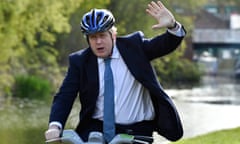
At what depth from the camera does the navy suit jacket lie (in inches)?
216

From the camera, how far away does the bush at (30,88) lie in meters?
34.6

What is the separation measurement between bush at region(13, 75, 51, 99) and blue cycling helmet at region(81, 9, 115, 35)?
29265 mm

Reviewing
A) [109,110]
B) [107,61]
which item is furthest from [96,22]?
[109,110]

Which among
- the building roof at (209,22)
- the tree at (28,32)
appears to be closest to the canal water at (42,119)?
the tree at (28,32)

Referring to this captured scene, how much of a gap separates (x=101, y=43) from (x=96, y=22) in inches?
6.3

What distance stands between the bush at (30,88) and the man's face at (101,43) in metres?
29.2

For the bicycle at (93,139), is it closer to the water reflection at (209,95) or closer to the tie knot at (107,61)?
the tie knot at (107,61)

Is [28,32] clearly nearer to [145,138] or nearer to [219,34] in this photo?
[145,138]

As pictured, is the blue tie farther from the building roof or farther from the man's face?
the building roof

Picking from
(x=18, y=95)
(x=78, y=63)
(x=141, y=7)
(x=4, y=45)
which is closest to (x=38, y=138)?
(x=78, y=63)

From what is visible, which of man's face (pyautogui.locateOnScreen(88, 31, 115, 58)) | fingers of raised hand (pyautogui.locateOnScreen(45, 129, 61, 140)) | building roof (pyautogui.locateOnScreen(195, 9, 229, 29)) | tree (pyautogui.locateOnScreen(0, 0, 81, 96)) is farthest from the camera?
building roof (pyautogui.locateOnScreen(195, 9, 229, 29))

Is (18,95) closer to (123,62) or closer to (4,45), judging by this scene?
(4,45)

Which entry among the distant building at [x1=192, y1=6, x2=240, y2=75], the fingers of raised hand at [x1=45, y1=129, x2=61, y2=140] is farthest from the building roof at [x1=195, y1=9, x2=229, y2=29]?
the fingers of raised hand at [x1=45, y1=129, x2=61, y2=140]

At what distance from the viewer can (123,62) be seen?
5.54 meters
